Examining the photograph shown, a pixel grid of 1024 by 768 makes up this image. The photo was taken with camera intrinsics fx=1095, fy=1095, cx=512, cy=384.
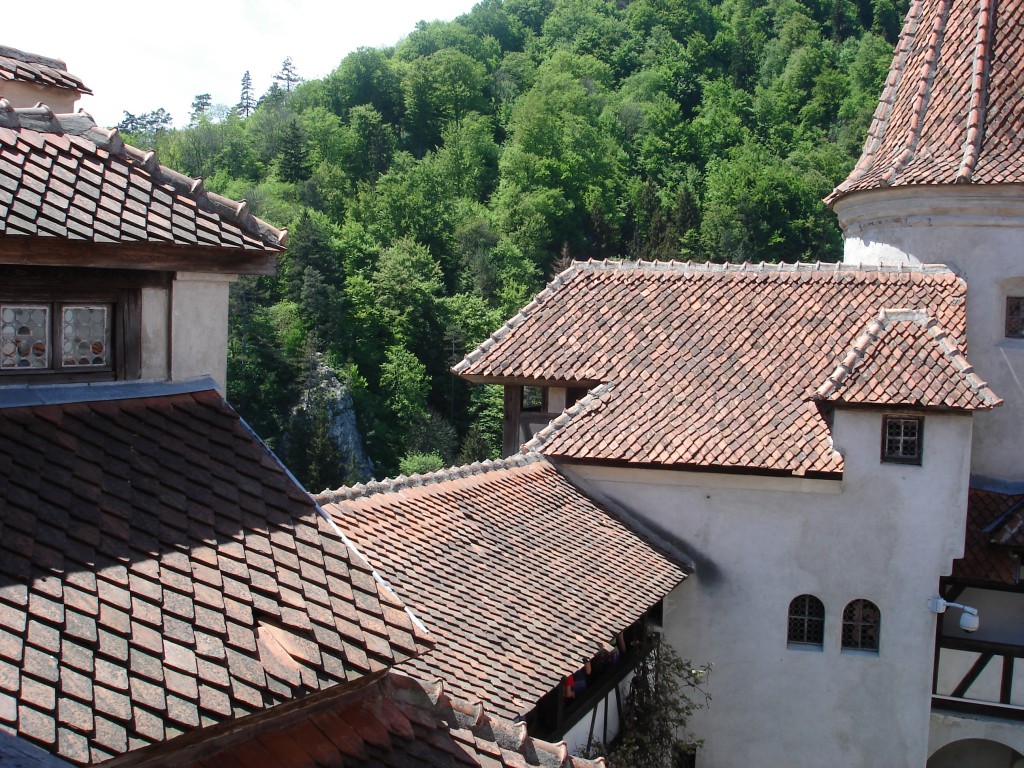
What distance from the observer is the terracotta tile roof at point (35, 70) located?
21.5 ft

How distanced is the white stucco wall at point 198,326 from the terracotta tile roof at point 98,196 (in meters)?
0.29

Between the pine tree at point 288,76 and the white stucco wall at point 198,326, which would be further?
the pine tree at point 288,76

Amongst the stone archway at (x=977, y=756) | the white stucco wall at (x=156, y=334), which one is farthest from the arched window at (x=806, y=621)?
the white stucco wall at (x=156, y=334)

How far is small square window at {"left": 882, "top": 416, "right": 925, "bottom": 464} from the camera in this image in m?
13.2

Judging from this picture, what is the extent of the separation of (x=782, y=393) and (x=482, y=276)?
53119 millimetres

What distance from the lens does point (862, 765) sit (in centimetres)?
1365

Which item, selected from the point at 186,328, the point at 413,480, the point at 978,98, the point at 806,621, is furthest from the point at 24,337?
the point at 978,98

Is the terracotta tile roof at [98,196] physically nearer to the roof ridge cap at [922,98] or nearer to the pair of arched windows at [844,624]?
the pair of arched windows at [844,624]

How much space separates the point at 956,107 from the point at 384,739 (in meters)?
13.5

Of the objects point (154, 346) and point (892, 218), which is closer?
point (154, 346)

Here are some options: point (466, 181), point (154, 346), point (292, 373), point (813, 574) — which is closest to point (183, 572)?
point (154, 346)

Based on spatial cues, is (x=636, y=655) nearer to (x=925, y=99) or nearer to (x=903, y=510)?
(x=903, y=510)

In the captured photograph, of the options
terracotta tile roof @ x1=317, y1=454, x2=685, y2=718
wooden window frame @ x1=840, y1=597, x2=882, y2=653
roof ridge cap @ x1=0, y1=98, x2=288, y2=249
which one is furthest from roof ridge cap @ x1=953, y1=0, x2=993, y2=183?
roof ridge cap @ x1=0, y1=98, x2=288, y2=249

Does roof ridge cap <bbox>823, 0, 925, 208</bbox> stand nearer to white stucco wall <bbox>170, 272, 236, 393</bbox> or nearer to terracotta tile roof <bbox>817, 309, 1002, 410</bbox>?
terracotta tile roof <bbox>817, 309, 1002, 410</bbox>
